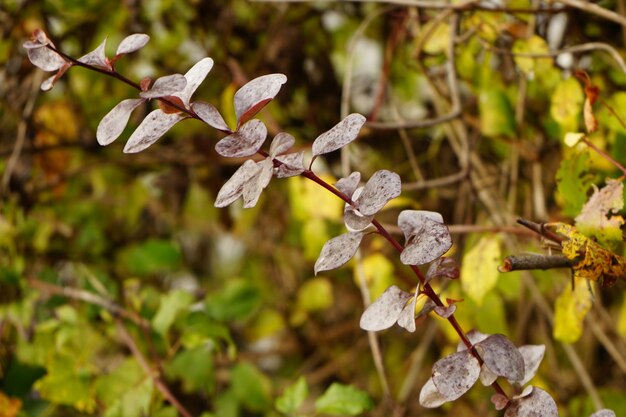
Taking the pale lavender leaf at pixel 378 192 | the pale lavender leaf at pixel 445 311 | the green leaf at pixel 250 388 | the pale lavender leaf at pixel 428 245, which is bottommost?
the green leaf at pixel 250 388

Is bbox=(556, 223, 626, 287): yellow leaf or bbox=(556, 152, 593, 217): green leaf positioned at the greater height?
bbox=(556, 223, 626, 287): yellow leaf

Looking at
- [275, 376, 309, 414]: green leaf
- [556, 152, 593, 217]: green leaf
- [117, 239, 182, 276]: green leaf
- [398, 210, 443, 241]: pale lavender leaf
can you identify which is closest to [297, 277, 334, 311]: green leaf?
[117, 239, 182, 276]: green leaf

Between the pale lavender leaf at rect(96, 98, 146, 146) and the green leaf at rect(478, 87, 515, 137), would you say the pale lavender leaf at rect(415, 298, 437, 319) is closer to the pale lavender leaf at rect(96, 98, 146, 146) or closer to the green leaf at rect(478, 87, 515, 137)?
the pale lavender leaf at rect(96, 98, 146, 146)

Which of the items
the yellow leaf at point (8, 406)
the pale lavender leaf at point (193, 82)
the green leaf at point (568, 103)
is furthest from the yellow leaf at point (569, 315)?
the yellow leaf at point (8, 406)

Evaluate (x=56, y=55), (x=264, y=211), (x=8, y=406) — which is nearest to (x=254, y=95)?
(x=56, y=55)

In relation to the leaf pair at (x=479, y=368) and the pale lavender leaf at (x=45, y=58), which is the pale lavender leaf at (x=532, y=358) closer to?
the leaf pair at (x=479, y=368)

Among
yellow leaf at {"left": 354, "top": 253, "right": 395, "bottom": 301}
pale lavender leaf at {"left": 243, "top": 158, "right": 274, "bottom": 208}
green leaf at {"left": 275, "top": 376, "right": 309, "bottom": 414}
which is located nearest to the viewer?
pale lavender leaf at {"left": 243, "top": 158, "right": 274, "bottom": 208}
